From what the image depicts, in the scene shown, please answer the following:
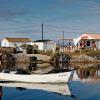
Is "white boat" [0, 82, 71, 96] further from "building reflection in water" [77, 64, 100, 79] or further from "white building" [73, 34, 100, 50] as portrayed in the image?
"white building" [73, 34, 100, 50]

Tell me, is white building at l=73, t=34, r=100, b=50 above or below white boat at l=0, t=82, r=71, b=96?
above

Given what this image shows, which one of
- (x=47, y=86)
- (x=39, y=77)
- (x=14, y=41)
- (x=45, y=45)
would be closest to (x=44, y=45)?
(x=45, y=45)

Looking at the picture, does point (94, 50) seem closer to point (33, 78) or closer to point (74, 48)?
point (74, 48)

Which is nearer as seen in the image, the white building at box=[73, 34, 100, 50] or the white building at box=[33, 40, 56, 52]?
the white building at box=[73, 34, 100, 50]

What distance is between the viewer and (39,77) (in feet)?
150

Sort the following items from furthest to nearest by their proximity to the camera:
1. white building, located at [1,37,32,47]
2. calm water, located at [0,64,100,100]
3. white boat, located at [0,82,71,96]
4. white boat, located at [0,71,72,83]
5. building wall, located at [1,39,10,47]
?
building wall, located at [1,39,10,47] < white building, located at [1,37,32,47] < white boat, located at [0,71,72,83] < white boat, located at [0,82,71,96] < calm water, located at [0,64,100,100]

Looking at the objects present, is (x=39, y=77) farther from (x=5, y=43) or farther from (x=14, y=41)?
(x=5, y=43)

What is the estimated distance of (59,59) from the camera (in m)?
92.2

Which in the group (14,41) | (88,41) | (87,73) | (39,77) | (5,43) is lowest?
(87,73)

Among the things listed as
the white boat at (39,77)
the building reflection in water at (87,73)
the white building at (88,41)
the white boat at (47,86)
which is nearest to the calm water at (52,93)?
the white boat at (47,86)

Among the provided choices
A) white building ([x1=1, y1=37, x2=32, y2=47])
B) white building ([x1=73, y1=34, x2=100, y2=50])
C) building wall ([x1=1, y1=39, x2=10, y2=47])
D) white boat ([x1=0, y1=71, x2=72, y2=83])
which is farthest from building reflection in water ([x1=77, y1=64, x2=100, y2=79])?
building wall ([x1=1, y1=39, x2=10, y2=47])

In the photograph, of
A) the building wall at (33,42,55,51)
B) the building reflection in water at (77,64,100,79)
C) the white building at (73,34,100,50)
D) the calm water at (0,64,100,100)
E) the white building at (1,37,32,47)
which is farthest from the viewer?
the white building at (1,37,32,47)

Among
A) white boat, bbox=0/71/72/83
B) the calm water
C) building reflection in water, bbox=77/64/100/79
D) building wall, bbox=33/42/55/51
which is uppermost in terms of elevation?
building wall, bbox=33/42/55/51

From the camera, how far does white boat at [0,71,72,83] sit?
4534cm
